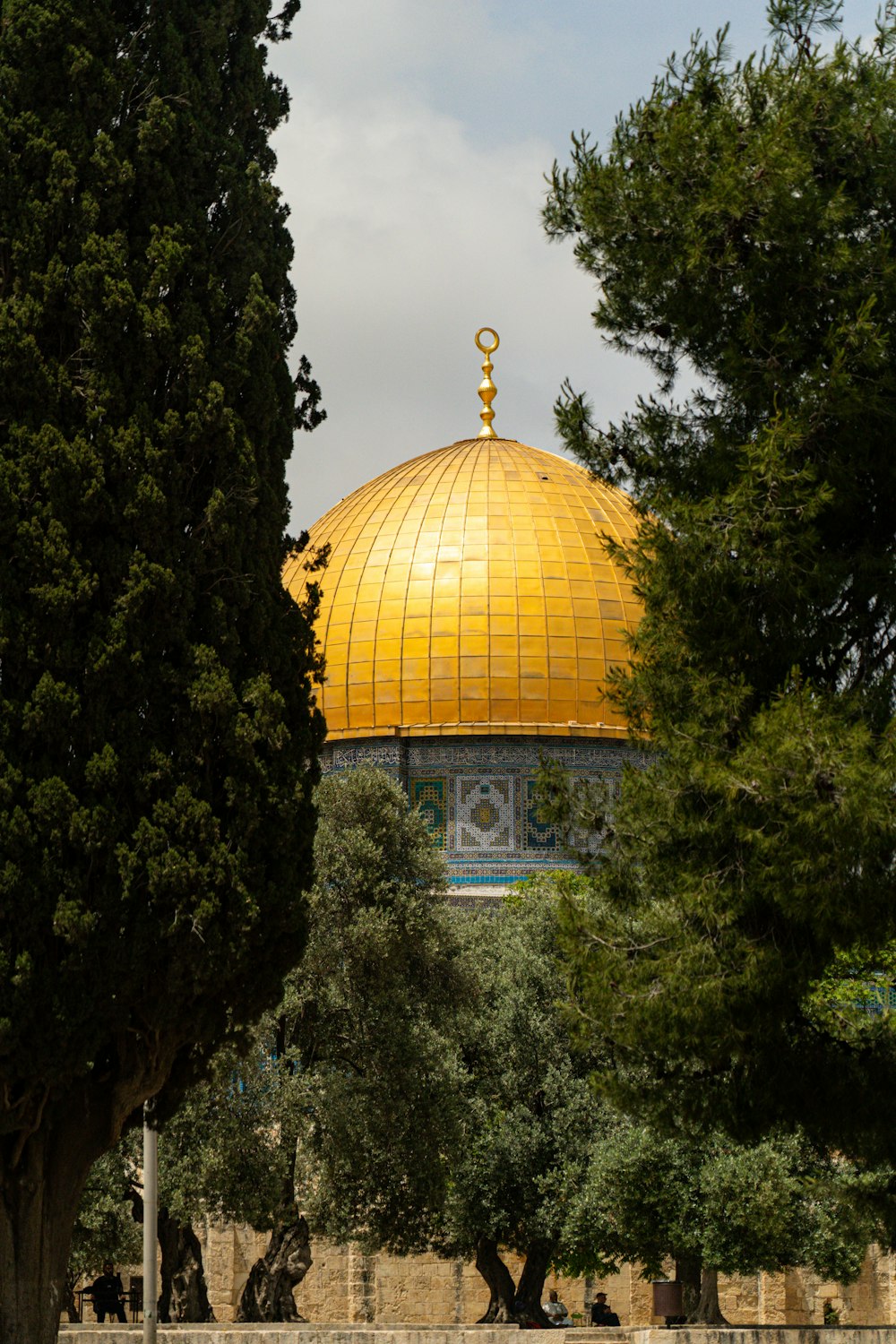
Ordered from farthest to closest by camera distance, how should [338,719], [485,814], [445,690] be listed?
1. [338,719]
2. [445,690]
3. [485,814]

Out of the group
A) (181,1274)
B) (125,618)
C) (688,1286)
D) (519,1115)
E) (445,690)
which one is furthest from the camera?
(445,690)

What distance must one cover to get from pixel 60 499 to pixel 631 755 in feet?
76.9

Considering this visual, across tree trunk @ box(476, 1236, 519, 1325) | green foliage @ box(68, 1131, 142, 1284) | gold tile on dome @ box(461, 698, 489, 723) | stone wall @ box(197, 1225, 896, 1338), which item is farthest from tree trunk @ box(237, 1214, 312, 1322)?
gold tile on dome @ box(461, 698, 489, 723)

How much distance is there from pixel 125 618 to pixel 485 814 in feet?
78.3

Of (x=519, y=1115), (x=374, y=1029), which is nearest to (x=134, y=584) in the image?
(x=374, y=1029)

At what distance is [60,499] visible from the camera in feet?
37.1

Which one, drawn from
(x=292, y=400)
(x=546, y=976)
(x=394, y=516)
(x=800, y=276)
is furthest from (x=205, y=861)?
(x=394, y=516)

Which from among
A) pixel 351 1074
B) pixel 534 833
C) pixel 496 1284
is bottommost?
pixel 496 1284

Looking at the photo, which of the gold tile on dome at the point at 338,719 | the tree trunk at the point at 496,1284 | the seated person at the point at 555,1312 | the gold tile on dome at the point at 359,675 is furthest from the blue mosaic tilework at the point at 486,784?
the tree trunk at the point at 496,1284

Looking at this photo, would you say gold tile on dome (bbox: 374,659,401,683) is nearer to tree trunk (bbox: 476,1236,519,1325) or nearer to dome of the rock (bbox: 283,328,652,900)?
dome of the rock (bbox: 283,328,652,900)

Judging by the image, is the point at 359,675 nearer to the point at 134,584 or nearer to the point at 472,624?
the point at 472,624

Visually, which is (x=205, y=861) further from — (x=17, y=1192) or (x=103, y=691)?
(x=17, y=1192)

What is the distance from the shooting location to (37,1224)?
11406mm

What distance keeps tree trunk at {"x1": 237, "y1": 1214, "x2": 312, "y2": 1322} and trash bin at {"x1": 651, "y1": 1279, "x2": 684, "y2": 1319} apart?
3783 millimetres
